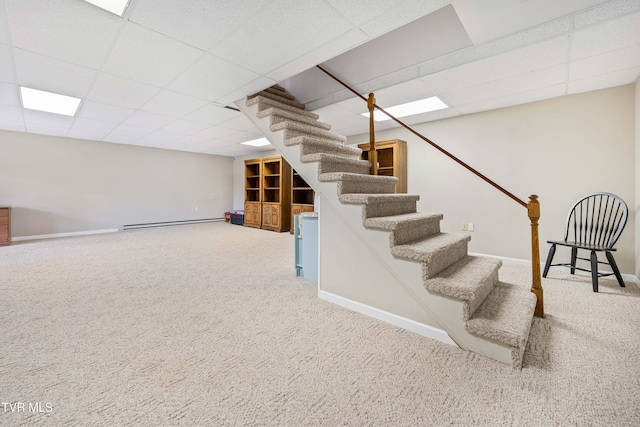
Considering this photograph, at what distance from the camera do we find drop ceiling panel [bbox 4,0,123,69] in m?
1.83

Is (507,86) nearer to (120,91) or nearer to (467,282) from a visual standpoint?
(467,282)

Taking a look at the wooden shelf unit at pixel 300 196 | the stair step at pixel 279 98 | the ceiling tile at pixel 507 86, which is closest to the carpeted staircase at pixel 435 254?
the stair step at pixel 279 98

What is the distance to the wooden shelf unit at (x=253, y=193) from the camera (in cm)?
747

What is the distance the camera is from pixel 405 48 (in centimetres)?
291

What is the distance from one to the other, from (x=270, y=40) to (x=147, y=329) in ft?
8.00

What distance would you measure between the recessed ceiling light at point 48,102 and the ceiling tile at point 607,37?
5.58 metres

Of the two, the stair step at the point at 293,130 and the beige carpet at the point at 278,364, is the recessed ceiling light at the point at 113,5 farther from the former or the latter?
the beige carpet at the point at 278,364

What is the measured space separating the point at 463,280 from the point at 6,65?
451cm

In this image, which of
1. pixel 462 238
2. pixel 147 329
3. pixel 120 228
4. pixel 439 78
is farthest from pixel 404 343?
pixel 120 228

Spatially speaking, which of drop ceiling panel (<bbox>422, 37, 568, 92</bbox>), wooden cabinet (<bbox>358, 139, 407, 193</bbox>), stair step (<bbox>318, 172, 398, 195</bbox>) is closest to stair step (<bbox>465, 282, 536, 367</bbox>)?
stair step (<bbox>318, 172, 398, 195</bbox>)

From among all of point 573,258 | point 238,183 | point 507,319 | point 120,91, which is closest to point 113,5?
point 120,91

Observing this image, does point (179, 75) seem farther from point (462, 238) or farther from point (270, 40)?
point (462, 238)

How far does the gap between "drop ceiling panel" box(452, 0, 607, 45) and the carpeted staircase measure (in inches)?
58.0

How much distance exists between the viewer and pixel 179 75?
283 cm
